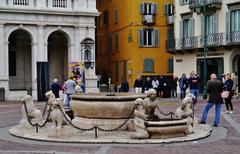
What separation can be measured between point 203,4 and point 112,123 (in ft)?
86.0

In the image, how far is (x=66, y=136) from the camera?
44.9ft

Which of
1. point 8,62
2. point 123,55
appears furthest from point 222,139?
point 123,55

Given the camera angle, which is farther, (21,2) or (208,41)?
(208,41)

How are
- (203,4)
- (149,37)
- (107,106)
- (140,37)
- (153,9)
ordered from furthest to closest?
(153,9), (149,37), (140,37), (203,4), (107,106)

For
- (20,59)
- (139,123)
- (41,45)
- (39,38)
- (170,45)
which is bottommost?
(139,123)

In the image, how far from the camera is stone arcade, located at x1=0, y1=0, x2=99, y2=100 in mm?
37531

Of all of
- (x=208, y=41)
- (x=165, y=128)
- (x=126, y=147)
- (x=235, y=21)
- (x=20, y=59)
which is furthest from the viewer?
(x=20, y=59)

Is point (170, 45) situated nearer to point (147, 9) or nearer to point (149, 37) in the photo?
point (149, 37)

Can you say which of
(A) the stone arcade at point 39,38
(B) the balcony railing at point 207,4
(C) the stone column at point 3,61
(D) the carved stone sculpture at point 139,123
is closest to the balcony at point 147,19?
(B) the balcony railing at point 207,4

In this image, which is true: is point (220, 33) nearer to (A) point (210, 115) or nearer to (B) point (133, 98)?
(A) point (210, 115)

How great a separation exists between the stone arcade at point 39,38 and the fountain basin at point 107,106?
72.8 feet

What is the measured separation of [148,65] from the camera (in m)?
48.0

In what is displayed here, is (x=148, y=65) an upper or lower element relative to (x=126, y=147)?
upper

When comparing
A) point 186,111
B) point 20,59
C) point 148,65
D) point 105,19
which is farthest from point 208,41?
point 186,111
